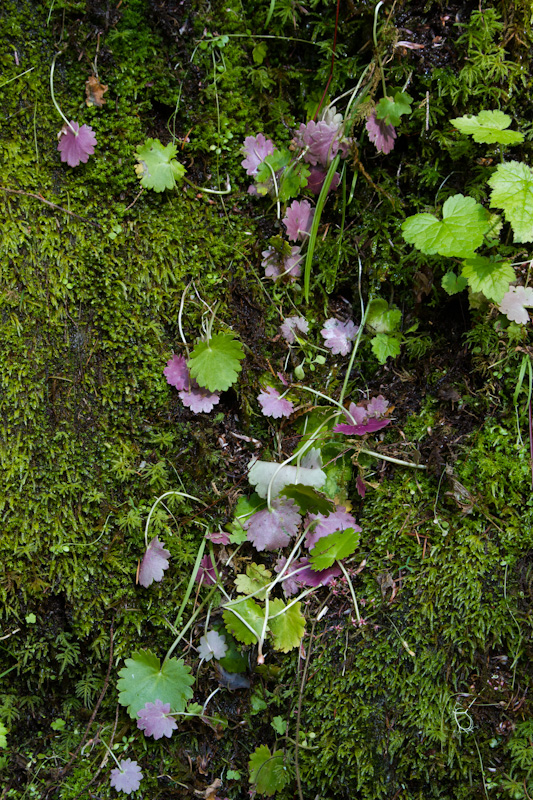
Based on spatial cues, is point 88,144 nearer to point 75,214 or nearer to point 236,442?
point 75,214

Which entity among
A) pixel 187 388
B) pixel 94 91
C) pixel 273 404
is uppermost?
pixel 94 91

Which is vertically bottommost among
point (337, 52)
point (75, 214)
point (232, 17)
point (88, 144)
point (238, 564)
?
point (238, 564)

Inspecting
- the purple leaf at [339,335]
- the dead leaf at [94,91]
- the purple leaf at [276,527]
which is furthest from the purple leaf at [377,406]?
the dead leaf at [94,91]

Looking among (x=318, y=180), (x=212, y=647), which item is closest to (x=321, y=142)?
(x=318, y=180)

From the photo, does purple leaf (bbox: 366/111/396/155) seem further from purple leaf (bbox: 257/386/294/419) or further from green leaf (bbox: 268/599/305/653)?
green leaf (bbox: 268/599/305/653)

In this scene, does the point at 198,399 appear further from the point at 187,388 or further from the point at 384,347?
the point at 384,347

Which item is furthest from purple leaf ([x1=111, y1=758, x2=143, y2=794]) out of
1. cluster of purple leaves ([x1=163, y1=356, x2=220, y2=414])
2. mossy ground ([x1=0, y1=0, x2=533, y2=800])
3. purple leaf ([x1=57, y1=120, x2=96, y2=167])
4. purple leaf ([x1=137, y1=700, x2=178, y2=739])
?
purple leaf ([x1=57, y1=120, x2=96, y2=167])

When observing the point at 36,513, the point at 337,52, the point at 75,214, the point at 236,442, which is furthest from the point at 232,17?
the point at 36,513
